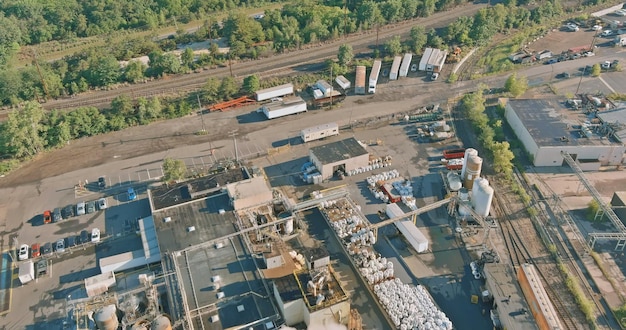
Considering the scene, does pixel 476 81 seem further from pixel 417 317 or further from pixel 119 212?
pixel 119 212

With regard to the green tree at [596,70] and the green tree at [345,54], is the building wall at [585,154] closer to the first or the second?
the green tree at [596,70]

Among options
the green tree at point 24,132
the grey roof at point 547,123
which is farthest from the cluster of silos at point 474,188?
the green tree at point 24,132

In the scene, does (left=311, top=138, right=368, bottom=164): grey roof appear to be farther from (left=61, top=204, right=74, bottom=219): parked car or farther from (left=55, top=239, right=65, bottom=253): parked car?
(left=55, top=239, right=65, bottom=253): parked car

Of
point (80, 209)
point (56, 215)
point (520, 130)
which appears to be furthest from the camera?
point (520, 130)

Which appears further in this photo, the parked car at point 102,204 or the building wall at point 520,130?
the building wall at point 520,130

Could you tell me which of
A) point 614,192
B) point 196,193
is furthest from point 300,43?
point 614,192

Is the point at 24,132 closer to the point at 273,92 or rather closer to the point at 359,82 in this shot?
the point at 273,92

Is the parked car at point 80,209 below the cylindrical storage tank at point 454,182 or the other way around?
the other way around

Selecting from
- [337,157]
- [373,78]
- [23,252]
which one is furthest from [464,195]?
[23,252]
